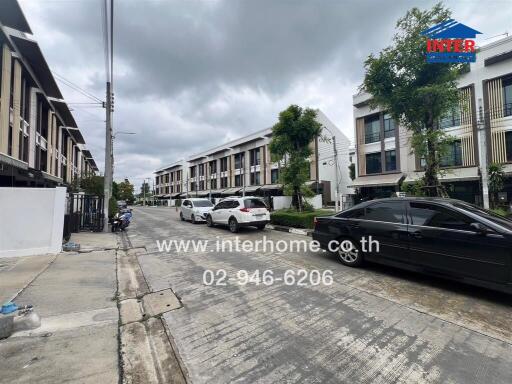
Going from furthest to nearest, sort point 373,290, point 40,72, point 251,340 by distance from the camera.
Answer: point 40,72
point 373,290
point 251,340

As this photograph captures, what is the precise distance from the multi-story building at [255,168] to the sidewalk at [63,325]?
19.9 meters

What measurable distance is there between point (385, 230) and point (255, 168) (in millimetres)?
33017

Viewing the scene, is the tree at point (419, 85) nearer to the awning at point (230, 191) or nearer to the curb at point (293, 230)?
the curb at point (293, 230)

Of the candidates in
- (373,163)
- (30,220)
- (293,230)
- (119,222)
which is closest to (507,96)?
(373,163)

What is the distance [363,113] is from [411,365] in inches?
973

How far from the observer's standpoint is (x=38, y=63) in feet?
47.2

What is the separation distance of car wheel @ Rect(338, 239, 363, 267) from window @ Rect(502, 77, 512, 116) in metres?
18.7

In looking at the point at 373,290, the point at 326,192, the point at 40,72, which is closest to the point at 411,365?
the point at 373,290

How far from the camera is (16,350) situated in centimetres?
258

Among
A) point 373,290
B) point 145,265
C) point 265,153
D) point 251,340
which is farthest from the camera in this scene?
point 265,153

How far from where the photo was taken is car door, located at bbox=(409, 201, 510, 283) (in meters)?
3.61

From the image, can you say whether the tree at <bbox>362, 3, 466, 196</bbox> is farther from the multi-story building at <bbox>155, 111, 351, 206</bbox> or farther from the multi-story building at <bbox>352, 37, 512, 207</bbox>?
the multi-story building at <bbox>155, 111, 351, 206</bbox>

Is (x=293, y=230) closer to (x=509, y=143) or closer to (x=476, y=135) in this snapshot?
(x=476, y=135)

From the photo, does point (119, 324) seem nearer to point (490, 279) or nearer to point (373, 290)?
point (373, 290)
